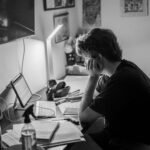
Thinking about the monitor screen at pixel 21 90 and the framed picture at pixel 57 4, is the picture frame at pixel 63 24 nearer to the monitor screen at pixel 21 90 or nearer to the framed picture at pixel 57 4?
the framed picture at pixel 57 4

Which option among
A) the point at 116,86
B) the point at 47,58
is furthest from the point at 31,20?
the point at 116,86

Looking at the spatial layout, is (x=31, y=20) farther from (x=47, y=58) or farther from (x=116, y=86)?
(x=116, y=86)

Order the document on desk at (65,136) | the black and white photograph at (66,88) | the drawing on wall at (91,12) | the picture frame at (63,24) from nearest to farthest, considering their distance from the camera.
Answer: the document on desk at (65,136)
the black and white photograph at (66,88)
the picture frame at (63,24)
the drawing on wall at (91,12)

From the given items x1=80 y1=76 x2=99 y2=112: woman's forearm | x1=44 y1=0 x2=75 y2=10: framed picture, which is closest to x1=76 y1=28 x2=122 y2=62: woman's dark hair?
x1=80 y1=76 x2=99 y2=112: woman's forearm

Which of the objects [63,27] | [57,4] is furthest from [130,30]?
[57,4]

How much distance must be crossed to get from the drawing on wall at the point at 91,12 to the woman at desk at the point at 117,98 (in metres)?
1.42

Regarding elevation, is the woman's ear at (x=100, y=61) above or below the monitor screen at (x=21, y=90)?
above

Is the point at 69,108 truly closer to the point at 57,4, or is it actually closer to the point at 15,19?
the point at 15,19

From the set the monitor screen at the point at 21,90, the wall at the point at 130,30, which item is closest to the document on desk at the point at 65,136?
the monitor screen at the point at 21,90

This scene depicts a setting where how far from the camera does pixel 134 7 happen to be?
3.16m

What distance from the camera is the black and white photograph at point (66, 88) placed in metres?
1.70

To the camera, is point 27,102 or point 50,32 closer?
point 27,102

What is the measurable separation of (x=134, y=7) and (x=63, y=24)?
78 cm

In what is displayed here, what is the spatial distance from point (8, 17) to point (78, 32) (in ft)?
4.98
